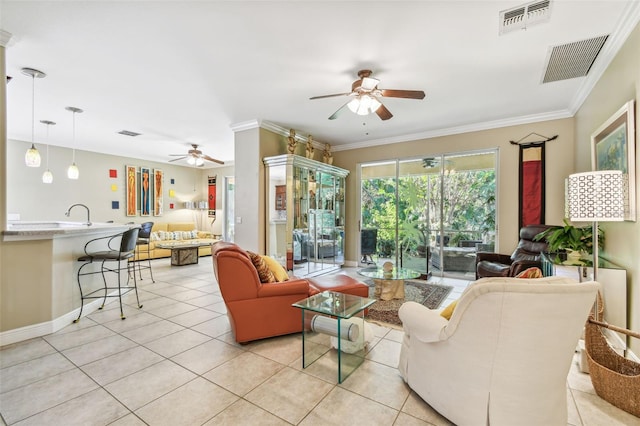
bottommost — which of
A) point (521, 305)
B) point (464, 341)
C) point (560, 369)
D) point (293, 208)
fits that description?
point (560, 369)

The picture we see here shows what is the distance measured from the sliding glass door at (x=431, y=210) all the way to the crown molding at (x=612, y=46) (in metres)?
1.63

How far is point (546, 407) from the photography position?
4.82 ft

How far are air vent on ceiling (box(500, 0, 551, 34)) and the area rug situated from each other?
9.74 ft

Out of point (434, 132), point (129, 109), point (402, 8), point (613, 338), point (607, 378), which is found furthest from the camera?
point (434, 132)

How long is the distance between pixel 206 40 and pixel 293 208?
2.81 meters

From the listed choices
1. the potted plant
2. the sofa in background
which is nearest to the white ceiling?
the potted plant

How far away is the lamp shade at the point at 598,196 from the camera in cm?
211

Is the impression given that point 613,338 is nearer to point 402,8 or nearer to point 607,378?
point 607,378

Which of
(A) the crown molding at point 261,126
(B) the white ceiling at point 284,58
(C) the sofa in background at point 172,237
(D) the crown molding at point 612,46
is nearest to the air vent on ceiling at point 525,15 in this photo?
(B) the white ceiling at point 284,58

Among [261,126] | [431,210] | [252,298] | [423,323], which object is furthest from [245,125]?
[423,323]

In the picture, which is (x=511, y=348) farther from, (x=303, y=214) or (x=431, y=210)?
(x=431, y=210)

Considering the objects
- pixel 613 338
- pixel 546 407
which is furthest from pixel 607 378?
pixel 613 338

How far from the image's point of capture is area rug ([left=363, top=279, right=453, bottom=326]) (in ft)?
10.9

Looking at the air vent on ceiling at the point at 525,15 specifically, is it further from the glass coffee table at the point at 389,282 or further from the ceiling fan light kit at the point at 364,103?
the glass coffee table at the point at 389,282
